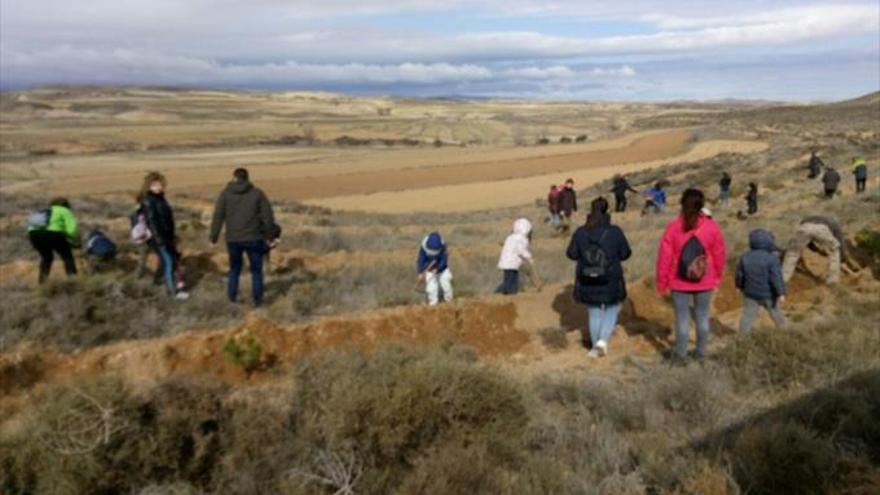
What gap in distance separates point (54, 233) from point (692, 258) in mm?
8680

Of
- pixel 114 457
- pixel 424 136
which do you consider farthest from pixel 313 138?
pixel 114 457

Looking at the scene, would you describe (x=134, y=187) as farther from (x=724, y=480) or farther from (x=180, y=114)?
(x=180, y=114)

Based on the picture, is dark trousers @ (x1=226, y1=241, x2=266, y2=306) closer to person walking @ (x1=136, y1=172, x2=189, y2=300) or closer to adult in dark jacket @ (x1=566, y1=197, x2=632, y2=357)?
person walking @ (x1=136, y1=172, x2=189, y2=300)

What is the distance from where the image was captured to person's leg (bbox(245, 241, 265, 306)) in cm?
1034

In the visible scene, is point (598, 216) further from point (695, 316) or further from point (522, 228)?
point (522, 228)

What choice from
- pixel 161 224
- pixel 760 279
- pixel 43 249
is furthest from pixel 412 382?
pixel 43 249

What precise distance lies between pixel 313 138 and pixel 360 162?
36.9 metres

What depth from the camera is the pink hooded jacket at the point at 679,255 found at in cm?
746

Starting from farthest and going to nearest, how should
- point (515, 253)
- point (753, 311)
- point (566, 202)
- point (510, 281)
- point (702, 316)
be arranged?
point (566, 202), point (510, 281), point (515, 253), point (753, 311), point (702, 316)

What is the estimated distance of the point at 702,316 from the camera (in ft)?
25.4

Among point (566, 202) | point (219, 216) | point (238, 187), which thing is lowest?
point (566, 202)

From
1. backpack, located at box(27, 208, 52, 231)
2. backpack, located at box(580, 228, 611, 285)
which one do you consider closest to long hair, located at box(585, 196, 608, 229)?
backpack, located at box(580, 228, 611, 285)

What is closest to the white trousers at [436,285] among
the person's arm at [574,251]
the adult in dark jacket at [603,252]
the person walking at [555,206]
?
the adult in dark jacket at [603,252]

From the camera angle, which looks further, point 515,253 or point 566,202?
point 566,202
